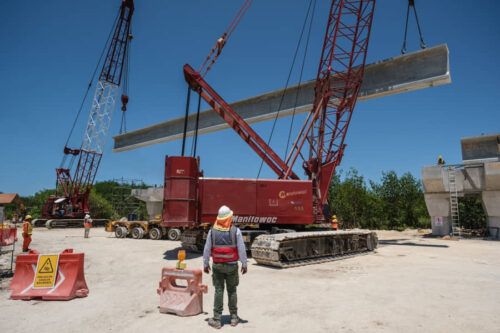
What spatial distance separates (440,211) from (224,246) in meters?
22.7

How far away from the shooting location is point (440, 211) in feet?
76.7

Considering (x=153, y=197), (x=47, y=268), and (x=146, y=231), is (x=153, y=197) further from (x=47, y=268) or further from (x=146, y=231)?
(x=47, y=268)

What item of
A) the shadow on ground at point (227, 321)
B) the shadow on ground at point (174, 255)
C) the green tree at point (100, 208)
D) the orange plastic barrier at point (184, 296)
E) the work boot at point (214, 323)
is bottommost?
the shadow on ground at point (227, 321)

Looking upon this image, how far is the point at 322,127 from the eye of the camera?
722 inches

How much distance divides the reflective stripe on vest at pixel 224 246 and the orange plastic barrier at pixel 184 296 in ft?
2.45

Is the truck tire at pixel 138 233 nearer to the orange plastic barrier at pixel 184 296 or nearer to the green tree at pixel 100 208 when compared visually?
the orange plastic barrier at pixel 184 296

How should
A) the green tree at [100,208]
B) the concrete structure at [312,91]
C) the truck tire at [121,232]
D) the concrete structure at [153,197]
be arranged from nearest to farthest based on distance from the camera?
the concrete structure at [312,91] < the truck tire at [121,232] < the concrete structure at [153,197] < the green tree at [100,208]

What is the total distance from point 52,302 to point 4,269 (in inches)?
210

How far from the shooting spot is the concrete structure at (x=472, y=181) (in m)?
21.2

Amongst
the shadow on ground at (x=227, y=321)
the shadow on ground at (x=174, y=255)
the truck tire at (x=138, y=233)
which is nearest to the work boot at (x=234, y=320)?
the shadow on ground at (x=227, y=321)

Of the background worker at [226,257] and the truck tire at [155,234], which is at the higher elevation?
the background worker at [226,257]

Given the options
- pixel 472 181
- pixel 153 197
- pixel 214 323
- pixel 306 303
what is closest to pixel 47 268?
pixel 214 323

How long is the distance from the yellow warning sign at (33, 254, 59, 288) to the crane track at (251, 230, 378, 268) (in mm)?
6042

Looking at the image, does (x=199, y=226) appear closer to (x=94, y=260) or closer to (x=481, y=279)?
(x=94, y=260)
